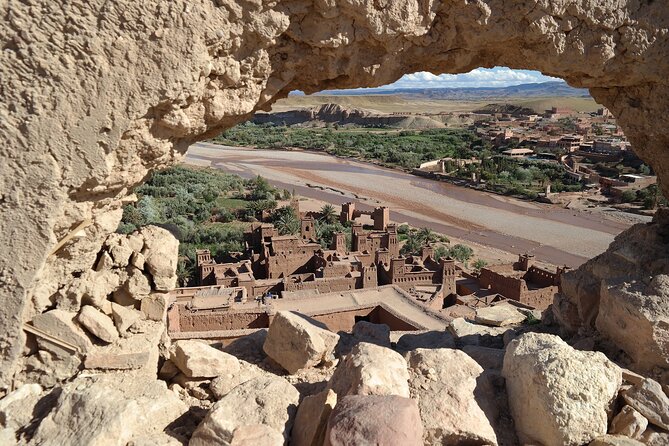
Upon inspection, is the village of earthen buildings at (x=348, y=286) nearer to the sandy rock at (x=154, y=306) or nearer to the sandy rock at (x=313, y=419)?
the sandy rock at (x=154, y=306)

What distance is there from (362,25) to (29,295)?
140 inches

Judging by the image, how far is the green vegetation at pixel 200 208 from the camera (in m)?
23.2

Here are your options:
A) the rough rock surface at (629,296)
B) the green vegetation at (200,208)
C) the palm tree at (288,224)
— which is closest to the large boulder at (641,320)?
the rough rock surface at (629,296)

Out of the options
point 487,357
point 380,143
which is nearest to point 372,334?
point 487,357

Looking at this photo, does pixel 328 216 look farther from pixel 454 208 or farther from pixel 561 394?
pixel 561 394

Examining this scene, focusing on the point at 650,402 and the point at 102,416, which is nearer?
the point at 102,416

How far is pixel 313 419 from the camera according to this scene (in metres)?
3.35

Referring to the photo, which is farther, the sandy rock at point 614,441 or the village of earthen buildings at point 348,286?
the village of earthen buildings at point 348,286

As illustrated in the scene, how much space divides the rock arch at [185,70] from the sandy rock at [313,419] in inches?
87.3

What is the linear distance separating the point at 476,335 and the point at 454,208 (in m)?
32.8

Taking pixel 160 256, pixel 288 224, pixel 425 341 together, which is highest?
pixel 160 256

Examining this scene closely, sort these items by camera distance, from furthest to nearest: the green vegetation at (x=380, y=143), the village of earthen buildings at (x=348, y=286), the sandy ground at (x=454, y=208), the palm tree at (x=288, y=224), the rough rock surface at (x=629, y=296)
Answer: the green vegetation at (x=380, y=143) < the sandy ground at (x=454, y=208) < the palm tree at (x=288, y=224) < the village of earthen buildings at (x=348, y=286) < the rough rock surface at (x=629, y=296)

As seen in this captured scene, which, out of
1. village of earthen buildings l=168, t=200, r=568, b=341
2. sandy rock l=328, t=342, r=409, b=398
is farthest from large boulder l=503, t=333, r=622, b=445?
village of earthen buildings l=168, t=200, r=568, b=341

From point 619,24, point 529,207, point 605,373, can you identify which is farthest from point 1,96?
point 529,207
